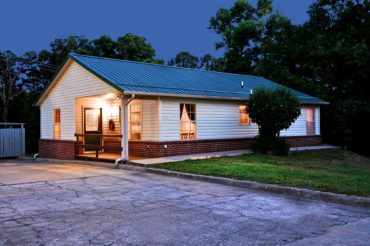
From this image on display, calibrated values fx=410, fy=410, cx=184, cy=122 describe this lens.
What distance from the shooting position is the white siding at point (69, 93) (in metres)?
17.4

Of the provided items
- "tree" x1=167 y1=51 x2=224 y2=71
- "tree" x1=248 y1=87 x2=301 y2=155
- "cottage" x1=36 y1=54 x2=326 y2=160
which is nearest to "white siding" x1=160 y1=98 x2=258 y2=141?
"cottage" x1=36 y1=54 x2=326 y2=160

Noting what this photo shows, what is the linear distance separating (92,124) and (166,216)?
1311cm

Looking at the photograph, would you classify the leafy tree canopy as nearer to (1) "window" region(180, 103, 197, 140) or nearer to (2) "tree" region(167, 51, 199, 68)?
(1) "window" region(180, 103, 197, 140)

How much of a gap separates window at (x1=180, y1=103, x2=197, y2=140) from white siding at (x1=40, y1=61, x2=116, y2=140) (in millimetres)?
3228

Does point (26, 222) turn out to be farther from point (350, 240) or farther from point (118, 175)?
point (118, 175)

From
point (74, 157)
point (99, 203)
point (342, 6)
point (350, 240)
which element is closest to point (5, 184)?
point (99, 203)

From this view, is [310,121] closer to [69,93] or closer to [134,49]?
[69,93]

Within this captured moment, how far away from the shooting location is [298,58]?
3098cm

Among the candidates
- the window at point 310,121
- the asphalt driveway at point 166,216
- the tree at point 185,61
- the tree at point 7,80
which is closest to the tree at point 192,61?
the tree at point 185,61

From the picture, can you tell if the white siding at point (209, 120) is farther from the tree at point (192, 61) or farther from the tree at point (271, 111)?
the tree at point (192, 61)

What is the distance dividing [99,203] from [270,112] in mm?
11160

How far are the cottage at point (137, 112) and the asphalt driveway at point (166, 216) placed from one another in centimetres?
605

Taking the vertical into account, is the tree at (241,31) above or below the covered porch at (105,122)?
above

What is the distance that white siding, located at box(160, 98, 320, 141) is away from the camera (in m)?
16.7
